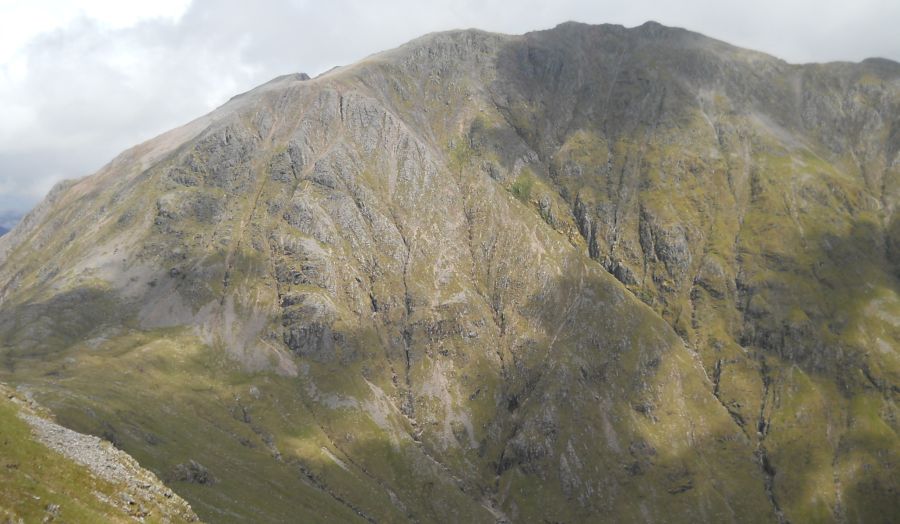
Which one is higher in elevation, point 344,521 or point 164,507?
point 164,507

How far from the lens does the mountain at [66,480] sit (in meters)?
47.4

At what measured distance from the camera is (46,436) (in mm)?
60625

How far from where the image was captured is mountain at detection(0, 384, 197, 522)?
4738 cm

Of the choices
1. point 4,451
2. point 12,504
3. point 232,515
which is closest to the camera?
point 12,504

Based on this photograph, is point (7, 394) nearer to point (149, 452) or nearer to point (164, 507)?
point (164, 507)

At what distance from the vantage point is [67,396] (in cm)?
17550

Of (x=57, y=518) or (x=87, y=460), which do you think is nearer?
(x=57, y=518)

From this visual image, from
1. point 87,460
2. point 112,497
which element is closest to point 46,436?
point 87,460

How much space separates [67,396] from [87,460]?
138 meters

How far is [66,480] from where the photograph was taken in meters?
54.0

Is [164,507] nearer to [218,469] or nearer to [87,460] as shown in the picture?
[87,460]

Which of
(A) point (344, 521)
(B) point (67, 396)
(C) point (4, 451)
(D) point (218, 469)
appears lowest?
(A) point (344, 521)

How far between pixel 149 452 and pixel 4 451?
122 m

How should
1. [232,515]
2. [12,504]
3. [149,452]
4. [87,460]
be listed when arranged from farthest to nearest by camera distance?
[149,452]
[232,515]
[87,460]
[12,504]
